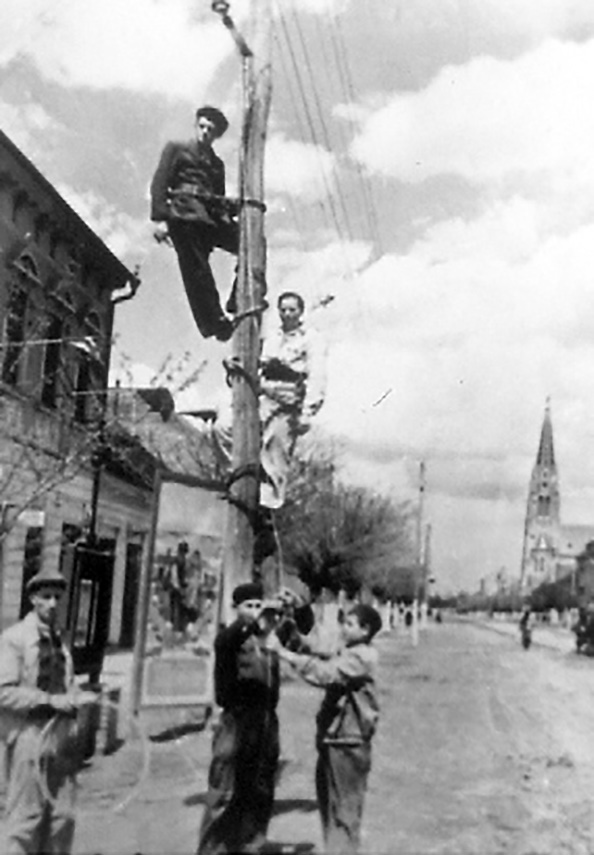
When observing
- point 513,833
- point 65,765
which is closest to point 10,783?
point 65,765

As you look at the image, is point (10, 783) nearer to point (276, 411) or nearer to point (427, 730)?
point (276, 411)

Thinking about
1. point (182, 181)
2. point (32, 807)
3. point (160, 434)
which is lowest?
point (32, 807)

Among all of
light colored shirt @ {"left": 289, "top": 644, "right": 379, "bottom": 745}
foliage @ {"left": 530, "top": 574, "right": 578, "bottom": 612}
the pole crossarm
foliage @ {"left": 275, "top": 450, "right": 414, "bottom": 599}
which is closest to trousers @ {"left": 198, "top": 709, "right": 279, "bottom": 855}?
light colored shirt @ {"left": 289, "top": 644, "right": 379, "bottom": 745}

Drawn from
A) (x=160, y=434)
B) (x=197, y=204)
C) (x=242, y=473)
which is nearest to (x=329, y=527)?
(x=160, y=434)

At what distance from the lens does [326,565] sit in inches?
435

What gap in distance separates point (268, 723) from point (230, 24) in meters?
3.01

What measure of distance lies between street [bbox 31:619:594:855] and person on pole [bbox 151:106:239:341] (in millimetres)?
2214

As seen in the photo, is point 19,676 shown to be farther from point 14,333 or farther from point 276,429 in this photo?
point 14,333

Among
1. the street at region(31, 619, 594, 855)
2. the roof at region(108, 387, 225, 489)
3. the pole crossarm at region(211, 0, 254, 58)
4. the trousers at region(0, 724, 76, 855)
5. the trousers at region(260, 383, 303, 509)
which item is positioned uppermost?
the pole crossarm at region(211, 0, 254, 58)

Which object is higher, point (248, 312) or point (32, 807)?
point (248, 312)

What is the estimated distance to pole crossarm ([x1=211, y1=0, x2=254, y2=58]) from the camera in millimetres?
5282

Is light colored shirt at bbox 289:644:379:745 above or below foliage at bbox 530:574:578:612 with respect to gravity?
below

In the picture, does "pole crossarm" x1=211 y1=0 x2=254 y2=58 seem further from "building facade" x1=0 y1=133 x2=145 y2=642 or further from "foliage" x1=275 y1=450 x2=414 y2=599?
"foliage" x1=275 y1=450 x2=414 y2=599

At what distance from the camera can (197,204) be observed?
17.9ft
